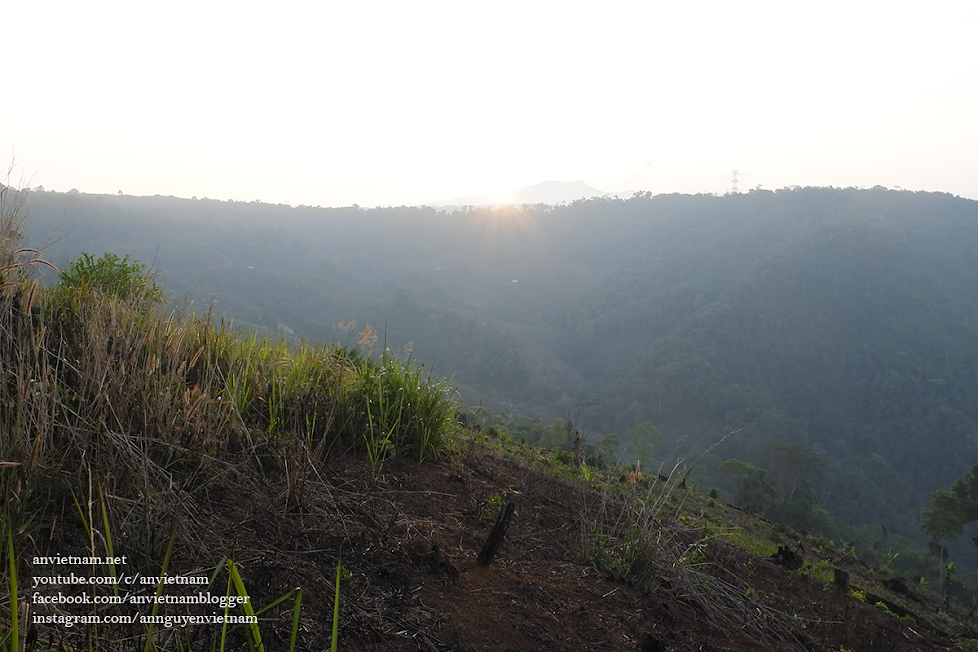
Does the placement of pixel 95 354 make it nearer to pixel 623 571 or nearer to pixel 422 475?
pixel 422 475

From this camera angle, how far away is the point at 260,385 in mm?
3365

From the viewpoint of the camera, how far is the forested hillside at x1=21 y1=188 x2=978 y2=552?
6216 cm

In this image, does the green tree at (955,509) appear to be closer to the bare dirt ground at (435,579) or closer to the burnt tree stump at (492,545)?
the bare dirt ground at (435,579)

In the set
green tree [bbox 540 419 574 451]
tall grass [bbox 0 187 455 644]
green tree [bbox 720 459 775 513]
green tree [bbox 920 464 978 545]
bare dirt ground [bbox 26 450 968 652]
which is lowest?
green tree [bbox 720 459 775 513]

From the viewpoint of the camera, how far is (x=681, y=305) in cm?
9438

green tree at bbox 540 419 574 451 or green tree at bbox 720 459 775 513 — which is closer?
green tree at bbox 540 419 574 451

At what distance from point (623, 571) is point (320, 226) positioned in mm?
129647

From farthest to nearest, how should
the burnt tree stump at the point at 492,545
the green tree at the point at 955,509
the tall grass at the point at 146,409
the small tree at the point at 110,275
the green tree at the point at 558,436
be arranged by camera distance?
Answer: the green tree at the point at 558,436 → the green tree at the point at 955,509 → the small tree at the point at 110,275 → the burnt tree stump at the point at 492,545 → the tall grass at the point at 146,409

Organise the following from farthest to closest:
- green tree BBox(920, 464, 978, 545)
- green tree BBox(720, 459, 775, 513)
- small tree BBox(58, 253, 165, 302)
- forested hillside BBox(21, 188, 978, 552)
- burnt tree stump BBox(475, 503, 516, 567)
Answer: forested hillside BBox(21, 188, 978, 552)
green tree BBox(720, 459, 775, 513)
green tree BBox(920, 464, 978, 545)
small tree BBox(58, 253, 165, 302)
burnt tree stump BBox(475, 503, 516, 567)

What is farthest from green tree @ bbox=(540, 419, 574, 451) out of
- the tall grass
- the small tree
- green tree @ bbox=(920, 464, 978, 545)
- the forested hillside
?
the tall grass

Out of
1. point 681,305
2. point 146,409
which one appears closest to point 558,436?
point 146,409

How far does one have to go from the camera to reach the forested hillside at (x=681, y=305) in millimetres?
62156

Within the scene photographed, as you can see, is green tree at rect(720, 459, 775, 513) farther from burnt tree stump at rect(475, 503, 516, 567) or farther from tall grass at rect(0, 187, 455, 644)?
burnt tree stump at rect(475, 503, 516, 567)

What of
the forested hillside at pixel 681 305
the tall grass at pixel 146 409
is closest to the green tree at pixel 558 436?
the forested hillside at pixel 681 305
